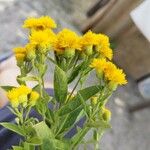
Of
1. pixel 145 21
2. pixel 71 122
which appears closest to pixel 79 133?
pixel 71 122

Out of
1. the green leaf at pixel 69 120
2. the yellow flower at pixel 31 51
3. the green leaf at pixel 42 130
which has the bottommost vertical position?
the green leaf at pixel 42 130

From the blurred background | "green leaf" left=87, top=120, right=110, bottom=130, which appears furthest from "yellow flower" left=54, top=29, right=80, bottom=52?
the blurred background

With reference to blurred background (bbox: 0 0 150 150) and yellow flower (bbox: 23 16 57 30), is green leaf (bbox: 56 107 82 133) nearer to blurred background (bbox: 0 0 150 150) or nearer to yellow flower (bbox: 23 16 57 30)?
yellow flower (bbox: 23 16 57 30)

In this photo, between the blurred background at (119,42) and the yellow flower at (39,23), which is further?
the blurred background at (119,42)

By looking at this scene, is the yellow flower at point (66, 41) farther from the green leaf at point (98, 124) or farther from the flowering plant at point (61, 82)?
the green leaf at point (98, 124)

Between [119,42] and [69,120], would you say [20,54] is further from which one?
[119,42]

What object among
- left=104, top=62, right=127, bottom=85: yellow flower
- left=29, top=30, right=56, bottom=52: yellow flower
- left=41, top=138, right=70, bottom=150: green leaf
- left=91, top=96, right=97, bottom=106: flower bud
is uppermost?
left=29, top=30, right=56, bottom=52: yellow flower

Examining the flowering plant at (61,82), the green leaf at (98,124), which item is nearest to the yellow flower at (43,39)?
the flowering plant at (61,82)
